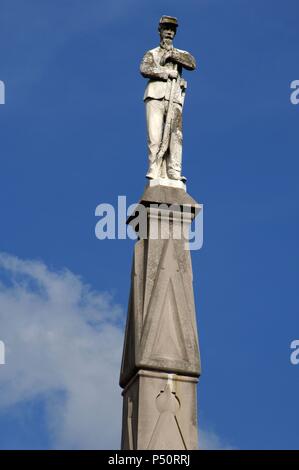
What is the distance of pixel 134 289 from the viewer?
1983 cm

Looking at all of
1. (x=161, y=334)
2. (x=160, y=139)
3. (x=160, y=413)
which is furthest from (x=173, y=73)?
(x=160, y=413)

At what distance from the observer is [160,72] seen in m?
21.2

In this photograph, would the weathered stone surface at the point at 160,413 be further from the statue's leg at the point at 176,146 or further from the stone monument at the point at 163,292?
the statue's leg at the point at 176,146

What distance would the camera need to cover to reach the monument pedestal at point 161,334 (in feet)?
60.7

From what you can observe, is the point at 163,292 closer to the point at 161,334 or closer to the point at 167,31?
the point at 161,334

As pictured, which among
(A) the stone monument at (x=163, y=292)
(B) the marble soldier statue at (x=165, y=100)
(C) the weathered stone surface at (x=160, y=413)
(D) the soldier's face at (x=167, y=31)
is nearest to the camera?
(C) the weathered stone surface at (x=160, y=413)

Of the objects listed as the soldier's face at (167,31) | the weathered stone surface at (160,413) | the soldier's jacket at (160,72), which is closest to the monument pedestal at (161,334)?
the weathered stone surface at (160,413)

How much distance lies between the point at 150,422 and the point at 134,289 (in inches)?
102

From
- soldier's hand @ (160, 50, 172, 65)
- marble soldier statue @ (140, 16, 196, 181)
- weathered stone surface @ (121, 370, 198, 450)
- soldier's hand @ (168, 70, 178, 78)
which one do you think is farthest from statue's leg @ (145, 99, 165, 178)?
weathered stone surface @ (121, 370, 198, 450)

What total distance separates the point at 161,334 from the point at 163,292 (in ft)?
2.66

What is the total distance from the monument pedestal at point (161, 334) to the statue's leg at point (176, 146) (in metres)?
0.48

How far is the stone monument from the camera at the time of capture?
1861 cm

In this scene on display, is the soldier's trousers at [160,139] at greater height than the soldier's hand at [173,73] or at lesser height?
lesser
